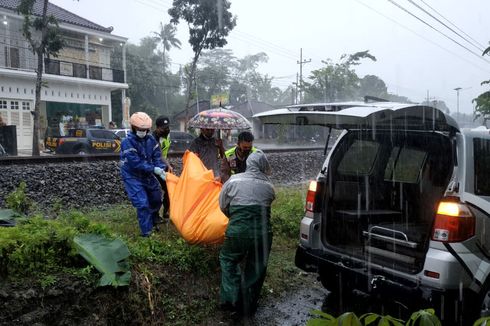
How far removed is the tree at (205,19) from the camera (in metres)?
24.4

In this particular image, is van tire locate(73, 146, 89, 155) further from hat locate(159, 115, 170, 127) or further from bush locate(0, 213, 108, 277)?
bush locate(0, 213, 108, 277)

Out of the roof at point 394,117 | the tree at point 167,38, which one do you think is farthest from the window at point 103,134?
the tree at point 167,38

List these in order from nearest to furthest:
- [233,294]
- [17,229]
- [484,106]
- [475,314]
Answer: [475,314], [17,229], [233,294], [484,106]

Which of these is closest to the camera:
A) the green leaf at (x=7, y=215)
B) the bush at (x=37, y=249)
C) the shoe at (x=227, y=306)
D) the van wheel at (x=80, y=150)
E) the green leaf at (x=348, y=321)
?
the green leaf at (x=348, y=321)

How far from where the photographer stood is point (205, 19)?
24.6m

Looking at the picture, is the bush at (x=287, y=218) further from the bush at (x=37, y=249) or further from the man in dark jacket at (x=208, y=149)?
the bush at (x=37, y=249)

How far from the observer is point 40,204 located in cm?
820

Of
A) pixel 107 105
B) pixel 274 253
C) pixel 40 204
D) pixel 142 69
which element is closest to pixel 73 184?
pixel 40 204

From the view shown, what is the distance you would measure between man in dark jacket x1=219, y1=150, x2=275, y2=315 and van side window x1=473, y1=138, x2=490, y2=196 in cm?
168

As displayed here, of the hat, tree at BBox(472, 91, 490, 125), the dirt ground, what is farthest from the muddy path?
tree at BBox(472, 91, 490, 125)

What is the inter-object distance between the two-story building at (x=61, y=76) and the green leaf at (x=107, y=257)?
2198cm

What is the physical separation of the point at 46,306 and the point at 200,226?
1525 millimetres

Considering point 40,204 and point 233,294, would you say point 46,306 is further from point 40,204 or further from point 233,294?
point 40,204

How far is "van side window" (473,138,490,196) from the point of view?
345cm
